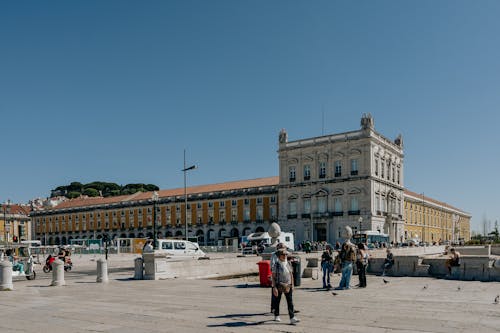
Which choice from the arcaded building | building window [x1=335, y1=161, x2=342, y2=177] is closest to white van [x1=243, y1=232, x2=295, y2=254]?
the arcaded building

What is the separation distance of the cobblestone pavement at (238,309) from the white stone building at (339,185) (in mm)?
52390

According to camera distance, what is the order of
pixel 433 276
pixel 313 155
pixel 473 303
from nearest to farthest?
pixel 473 303 → pixel 433 276 → pixel 313 155

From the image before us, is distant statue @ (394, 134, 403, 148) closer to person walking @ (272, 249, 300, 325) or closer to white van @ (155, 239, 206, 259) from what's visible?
white van @ (155, 239, 206, 259)

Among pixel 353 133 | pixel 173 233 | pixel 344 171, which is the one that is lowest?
pixel 173 233

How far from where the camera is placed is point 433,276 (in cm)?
2138

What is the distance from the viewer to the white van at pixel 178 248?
33031 millimetres

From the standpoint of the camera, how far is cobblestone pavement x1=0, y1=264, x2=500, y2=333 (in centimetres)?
955

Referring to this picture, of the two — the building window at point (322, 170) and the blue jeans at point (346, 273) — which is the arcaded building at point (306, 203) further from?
the blue jeans at point (346, 273)

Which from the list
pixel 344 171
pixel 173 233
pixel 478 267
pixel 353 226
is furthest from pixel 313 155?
pixel 478 267

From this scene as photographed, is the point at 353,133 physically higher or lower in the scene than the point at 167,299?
higher

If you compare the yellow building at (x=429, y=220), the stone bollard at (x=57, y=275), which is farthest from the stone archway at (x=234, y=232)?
the stone bollard at (x=57, y=275)

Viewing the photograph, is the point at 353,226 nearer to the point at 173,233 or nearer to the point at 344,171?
the point at 344,171

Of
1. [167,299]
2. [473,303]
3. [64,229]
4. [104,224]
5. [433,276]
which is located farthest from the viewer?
[64,229]

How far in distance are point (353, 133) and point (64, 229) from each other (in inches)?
2675
